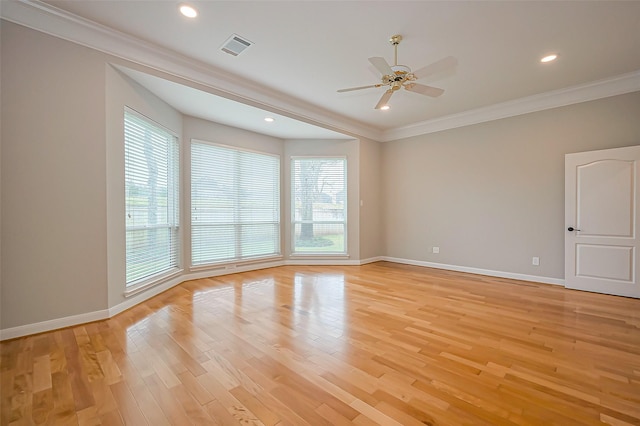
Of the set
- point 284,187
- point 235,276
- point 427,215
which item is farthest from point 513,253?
point 235,276

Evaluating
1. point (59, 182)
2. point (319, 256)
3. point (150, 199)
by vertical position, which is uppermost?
point (59, 182)

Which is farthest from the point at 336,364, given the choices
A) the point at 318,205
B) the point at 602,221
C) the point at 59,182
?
the point at 602,221

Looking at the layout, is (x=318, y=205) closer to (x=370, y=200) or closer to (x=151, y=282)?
(x=370, y=200)

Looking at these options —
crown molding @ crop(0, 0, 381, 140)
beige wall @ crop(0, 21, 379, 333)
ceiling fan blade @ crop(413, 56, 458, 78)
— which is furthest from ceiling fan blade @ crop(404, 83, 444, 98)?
beige wall @ crop(0, 21, 379, 333)

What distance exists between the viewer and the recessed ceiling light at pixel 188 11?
2531 millimetres

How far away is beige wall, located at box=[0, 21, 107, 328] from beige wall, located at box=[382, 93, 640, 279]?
5481mm

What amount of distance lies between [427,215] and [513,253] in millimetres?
1692

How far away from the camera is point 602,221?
13.0 feet

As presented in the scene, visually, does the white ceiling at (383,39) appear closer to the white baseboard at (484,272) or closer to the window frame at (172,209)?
the window frame at (172,209)

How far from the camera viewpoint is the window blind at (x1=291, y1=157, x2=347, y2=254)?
612cm

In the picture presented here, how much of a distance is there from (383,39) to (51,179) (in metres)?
3.74

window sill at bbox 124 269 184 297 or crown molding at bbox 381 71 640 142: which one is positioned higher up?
crown molding at bbox 381 71 640 142

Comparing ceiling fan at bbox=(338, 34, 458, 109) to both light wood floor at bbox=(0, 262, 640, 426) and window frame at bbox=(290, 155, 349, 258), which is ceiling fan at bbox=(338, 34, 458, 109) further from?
window frame at bbox=(290, 155, 349, 258)

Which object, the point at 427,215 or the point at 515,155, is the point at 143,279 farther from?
the point at 515,155
